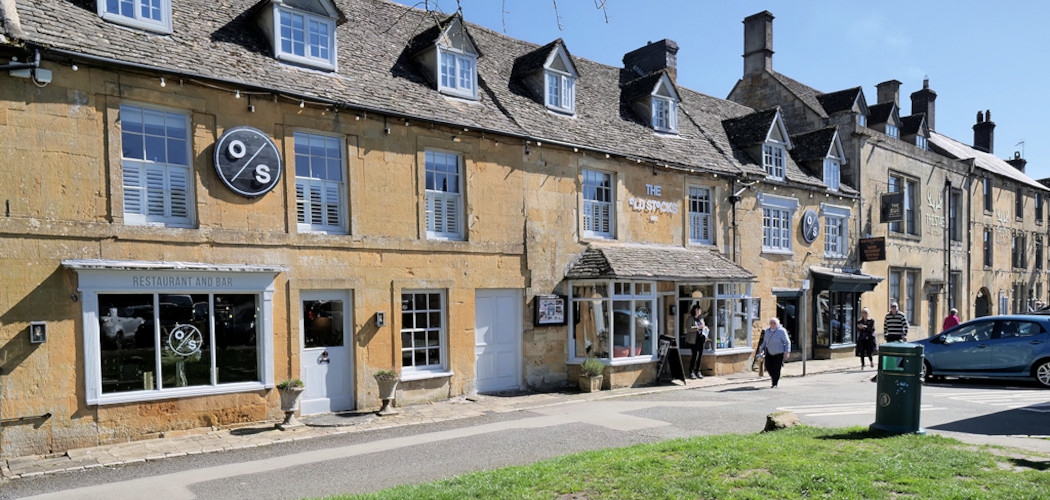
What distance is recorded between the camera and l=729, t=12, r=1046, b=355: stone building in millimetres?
24516

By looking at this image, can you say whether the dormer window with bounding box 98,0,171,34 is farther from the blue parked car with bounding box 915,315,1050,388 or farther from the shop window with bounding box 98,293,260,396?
the blue parked car with bounding box 915,315,1050,388

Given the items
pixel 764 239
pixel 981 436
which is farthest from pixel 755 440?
pixel 764 239

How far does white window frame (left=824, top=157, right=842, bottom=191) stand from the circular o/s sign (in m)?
18.7

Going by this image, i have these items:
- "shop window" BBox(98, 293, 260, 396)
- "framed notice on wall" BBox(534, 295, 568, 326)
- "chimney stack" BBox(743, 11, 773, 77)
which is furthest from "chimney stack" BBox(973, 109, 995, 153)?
"shop window" BBox(98, 293, 260, 396)

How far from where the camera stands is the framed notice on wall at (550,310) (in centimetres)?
1507

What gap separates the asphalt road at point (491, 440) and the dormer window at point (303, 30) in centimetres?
707

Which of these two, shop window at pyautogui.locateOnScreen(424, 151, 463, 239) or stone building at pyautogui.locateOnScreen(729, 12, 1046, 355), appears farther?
stone building at pyautogui.locateOnScreen(729, 12, 1046, 355)

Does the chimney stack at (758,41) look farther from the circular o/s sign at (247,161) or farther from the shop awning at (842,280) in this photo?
the circular o/s sign at (247,161)

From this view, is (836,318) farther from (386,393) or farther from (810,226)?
(386,393)

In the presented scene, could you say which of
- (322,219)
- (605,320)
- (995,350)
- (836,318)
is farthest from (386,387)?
(836,318)

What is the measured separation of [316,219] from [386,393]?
11.3 ft

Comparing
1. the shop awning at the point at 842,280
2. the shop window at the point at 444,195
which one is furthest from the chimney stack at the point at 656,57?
the shop window at the point at 444,195

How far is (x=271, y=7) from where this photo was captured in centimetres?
1239

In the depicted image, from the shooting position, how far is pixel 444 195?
46.2ft
